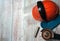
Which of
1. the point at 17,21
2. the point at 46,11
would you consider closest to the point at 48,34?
the point at 46,11

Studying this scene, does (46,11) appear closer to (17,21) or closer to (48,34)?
(48,34)

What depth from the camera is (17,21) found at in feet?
5.30

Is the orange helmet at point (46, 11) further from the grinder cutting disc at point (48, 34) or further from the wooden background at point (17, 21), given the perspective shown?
the wooden background at point (17, 21)

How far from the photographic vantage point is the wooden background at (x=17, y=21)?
61.7 inches

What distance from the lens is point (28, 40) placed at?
157 cm

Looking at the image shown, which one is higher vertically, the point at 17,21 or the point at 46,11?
the point at 46,11

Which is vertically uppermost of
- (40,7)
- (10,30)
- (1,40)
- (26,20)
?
(40,7)

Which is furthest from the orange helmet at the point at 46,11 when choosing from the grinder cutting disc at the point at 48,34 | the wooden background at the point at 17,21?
the wooden background at the point at 17,21

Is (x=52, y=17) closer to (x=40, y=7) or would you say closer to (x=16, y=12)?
(x=40, y=7)

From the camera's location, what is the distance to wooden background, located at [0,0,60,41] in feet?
5.14

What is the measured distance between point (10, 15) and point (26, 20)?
184 millimetres

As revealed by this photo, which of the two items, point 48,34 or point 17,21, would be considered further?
point 17,21

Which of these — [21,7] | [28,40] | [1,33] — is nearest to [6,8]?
[21,7]

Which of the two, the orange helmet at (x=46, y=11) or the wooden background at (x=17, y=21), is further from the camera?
the wooden background at (x=17, y=21)
